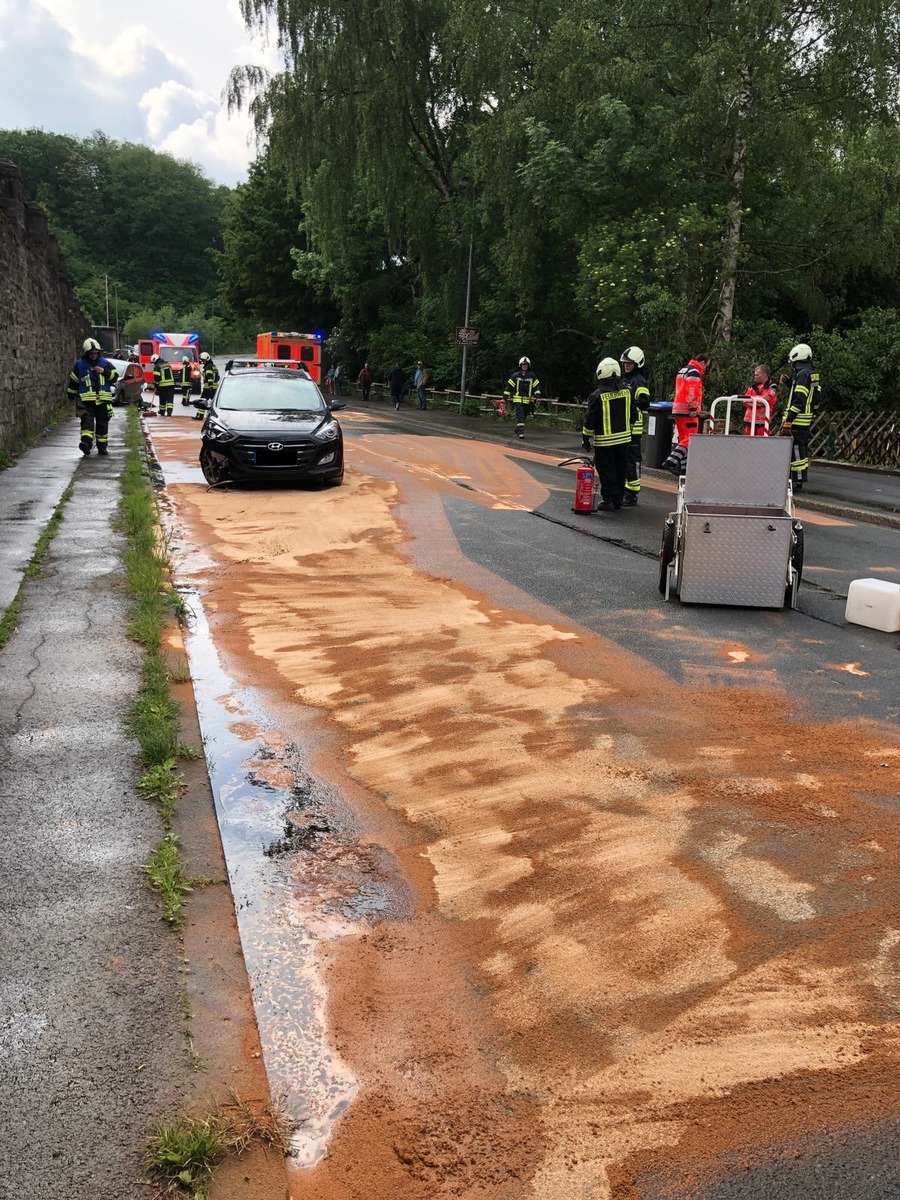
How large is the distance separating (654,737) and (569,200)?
2430cm

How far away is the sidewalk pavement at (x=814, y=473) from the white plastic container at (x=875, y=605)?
21.3 feet

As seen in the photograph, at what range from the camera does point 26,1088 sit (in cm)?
279

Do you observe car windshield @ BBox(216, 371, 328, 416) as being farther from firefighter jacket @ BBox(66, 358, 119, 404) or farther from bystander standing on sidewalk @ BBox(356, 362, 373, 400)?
bystander standing on sidewalk @ BBox(356, 362, 373, 400)

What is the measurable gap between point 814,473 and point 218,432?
12.0 metres

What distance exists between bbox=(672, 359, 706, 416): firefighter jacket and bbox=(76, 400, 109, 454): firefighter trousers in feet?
30.7

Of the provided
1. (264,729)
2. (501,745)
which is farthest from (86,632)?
(501,745)

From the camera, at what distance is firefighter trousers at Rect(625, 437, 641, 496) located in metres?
14.4

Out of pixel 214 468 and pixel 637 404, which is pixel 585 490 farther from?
pixel 214 468

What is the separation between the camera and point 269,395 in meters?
16.4

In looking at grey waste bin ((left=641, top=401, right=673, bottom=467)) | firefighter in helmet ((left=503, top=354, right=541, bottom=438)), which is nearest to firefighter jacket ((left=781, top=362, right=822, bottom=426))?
grey waste bin ((left=641, top=401, right=673, bottom=467))

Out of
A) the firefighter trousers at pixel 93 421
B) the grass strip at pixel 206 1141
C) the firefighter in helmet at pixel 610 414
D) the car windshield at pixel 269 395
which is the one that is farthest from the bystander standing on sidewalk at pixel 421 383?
the grass strip at pixel 206 1141

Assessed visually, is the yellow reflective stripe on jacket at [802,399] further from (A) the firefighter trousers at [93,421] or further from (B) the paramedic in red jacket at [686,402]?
(A) the firefighter trousers at [93,421]

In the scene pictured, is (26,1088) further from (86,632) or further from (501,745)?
(86,632)

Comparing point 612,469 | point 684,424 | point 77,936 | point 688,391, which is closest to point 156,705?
point 77,936
